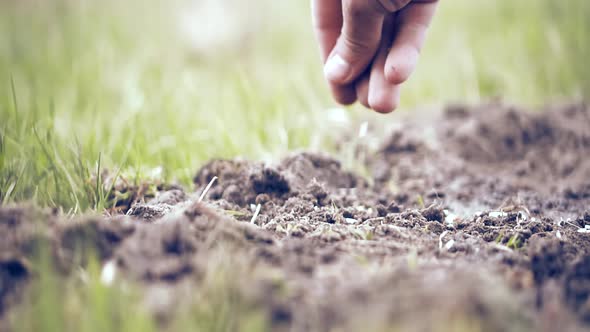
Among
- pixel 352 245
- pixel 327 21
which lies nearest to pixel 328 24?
pixel 327 21

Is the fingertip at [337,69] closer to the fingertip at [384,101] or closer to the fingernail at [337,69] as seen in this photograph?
the fingernail at [337,69]

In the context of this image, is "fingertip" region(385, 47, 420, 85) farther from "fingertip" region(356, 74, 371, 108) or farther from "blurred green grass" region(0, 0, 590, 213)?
"blurred green grass" region(0, 0, 590, 213)

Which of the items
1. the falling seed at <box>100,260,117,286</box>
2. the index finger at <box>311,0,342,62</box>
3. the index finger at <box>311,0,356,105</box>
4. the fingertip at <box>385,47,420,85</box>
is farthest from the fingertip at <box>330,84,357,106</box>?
the falling seed at <box>100,260,117,286</box>

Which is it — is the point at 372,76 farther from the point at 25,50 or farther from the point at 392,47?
the point at 25,50

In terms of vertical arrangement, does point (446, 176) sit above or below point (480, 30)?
below

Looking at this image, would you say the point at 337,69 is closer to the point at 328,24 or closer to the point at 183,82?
the point at 328,24

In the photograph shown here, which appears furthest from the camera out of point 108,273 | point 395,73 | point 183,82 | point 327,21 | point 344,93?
point 183,82

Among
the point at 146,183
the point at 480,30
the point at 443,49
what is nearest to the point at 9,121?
the point at 146,183
